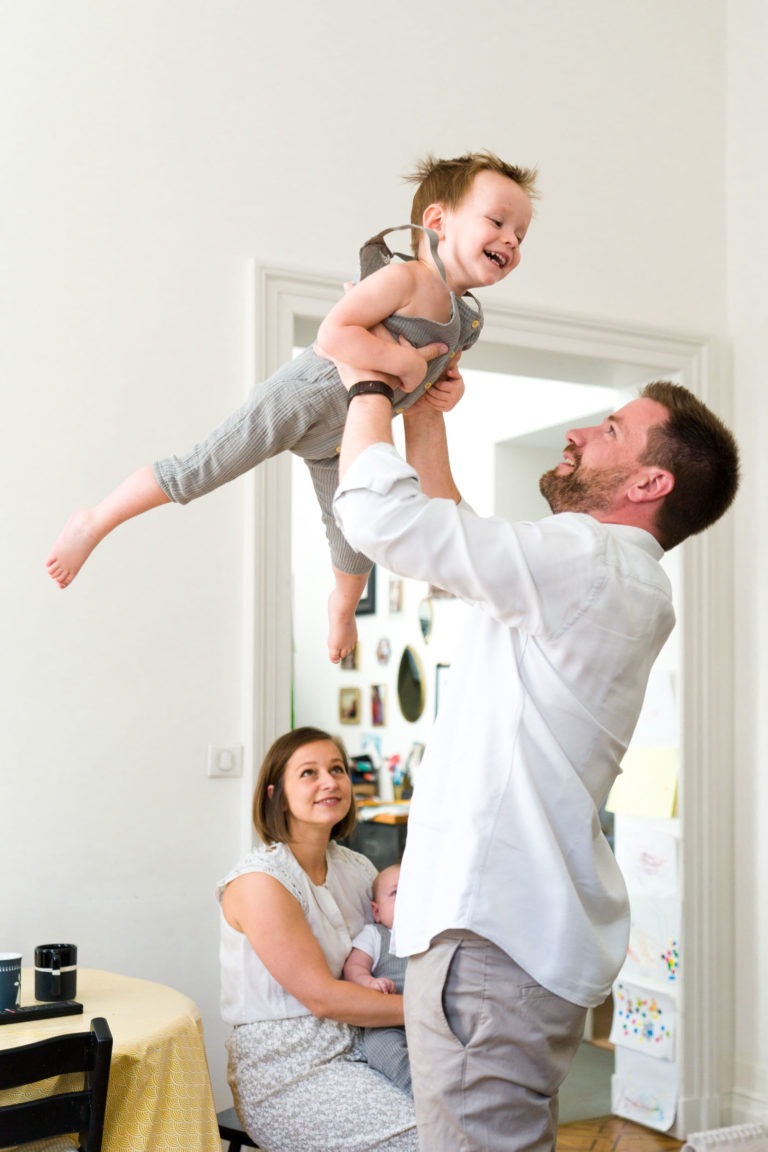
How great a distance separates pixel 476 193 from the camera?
1.63 metres

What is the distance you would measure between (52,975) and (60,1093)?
0.34 metres

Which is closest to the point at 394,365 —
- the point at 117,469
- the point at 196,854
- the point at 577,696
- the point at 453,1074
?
the point at 577,696

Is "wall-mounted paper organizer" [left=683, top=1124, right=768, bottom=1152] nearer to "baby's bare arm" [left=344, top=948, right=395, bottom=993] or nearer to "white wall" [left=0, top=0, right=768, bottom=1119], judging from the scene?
"baby's bare arm" [left=344, top=948, right=395, bottom=993]

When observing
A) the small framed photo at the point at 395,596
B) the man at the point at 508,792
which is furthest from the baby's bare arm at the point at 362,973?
the small framed photo at the point at 395,596

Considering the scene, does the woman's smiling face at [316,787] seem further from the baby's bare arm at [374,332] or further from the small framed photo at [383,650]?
the small framed photo at [383,650]

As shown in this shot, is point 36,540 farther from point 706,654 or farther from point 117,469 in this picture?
point 706,654

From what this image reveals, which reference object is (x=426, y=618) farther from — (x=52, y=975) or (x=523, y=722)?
(x=523, y=722)

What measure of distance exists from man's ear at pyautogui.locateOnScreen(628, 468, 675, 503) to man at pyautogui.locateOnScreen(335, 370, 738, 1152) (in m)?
0.16

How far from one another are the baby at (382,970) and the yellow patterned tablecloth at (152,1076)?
0.40 meters

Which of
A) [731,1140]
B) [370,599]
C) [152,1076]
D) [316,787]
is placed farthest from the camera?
[370,599]

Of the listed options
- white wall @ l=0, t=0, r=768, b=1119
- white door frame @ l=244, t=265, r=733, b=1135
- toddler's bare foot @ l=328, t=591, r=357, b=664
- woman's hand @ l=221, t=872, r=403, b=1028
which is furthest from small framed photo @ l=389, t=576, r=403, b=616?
toddler's bare foot @ l=328, t=591, r=357, b=664

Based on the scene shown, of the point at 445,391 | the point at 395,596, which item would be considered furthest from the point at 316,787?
the point at 395,596

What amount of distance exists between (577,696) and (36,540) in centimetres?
172

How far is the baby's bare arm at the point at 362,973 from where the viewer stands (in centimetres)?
248
